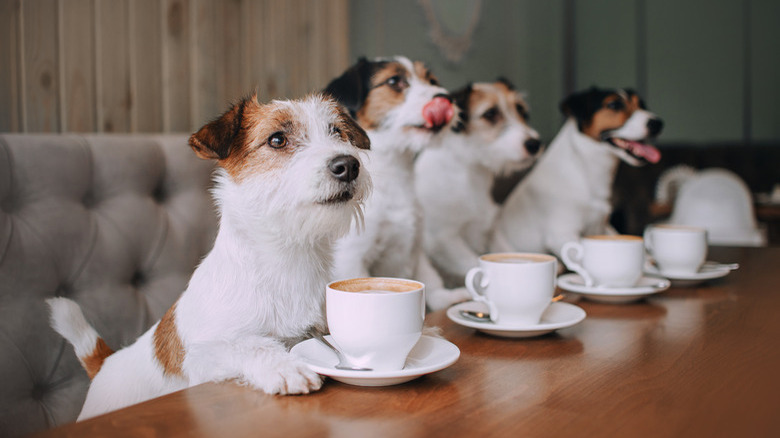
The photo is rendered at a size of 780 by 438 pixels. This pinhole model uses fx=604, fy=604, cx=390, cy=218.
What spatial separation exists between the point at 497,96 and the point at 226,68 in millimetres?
906

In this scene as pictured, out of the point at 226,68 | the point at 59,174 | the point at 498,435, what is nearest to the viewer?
the point at 498,435

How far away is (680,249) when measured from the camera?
49.7 inches

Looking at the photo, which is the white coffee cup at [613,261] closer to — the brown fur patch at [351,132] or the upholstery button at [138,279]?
the brown fur patch at [351,132]

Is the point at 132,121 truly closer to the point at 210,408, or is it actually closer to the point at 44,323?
the point at 44,323

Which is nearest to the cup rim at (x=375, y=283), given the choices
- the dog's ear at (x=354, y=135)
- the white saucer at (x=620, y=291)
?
the dog's ear at (x=354, y=135)

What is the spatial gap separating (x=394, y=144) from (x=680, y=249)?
2.15 feet

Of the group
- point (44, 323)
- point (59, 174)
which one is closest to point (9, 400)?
point (44, 323)

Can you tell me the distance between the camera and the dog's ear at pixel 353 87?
1420 millimetres

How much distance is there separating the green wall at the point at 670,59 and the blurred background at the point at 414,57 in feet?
0.03

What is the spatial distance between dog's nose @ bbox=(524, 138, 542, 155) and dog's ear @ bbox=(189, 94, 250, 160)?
3.34 feet

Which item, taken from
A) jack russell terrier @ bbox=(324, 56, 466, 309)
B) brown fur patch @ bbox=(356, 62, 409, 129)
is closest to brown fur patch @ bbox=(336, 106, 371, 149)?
jack russell terrier @ bbox=(324, 56, 466, 309)

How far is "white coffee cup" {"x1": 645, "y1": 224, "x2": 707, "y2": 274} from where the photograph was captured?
1259 millimetres

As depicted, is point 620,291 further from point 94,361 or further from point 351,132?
point 94,361

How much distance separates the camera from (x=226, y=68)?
203 cm
